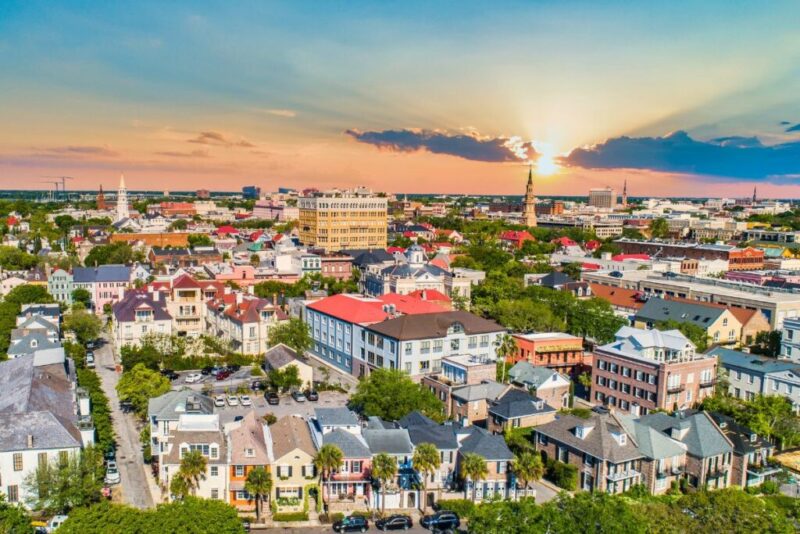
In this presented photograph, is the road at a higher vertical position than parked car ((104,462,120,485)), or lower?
lower

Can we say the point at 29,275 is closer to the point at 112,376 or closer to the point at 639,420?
the point at 112,376

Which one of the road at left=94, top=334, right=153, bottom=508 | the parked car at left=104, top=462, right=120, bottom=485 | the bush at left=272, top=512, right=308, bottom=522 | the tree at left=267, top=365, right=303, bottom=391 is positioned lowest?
the bush at left=272, top=512, right=308, bottom=522

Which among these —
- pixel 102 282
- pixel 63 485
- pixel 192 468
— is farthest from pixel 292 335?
pixel 102 282

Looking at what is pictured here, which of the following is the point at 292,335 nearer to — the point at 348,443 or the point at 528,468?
the point at 348,443

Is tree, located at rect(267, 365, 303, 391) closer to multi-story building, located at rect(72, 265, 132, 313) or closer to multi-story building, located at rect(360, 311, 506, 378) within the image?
multi-story building, located at rect(360, 311, 506, 378)

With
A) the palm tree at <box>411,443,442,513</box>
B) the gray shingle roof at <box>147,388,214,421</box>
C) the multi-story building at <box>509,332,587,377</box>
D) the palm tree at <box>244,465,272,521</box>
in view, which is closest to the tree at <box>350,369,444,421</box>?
the palm tree at <box>411,443,442,513</box>
